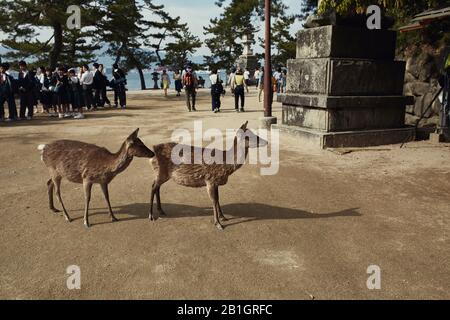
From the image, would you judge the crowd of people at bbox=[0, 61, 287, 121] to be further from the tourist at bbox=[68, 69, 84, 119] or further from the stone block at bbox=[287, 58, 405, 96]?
the stone block at bbox=[287, 58, 405, 96]

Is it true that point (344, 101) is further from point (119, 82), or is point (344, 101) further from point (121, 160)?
point (119, 82)

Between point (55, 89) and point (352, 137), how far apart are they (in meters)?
11.2

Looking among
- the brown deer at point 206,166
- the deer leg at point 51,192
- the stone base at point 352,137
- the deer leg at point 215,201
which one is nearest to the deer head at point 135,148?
the brown deer at point 206,166

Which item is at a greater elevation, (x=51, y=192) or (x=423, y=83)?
(x=423, y=83)

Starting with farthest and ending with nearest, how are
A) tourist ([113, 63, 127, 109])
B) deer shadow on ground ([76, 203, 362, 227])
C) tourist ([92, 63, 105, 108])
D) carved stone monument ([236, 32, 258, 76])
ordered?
carved stone monument ([236, 32, 258, 76]), tourist ([113, 63, 127, 109]), tourist ([92, 63, 105, 108]), deer shadow on ground ([76, 203, 362, 227])

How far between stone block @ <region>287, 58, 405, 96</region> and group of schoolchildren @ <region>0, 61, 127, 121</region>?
28.2 ft

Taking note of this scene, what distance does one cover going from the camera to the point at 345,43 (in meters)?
9.26

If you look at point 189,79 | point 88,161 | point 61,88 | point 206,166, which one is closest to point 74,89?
point 61,88

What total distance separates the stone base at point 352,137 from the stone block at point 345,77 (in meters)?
0.98

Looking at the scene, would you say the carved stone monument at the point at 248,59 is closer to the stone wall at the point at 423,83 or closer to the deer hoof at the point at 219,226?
the stone wall at the point at 423,83

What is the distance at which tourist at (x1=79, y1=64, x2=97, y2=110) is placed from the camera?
50.6 feet

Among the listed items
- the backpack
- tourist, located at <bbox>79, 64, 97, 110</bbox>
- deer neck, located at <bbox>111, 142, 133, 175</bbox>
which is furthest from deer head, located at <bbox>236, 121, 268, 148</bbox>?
tourist, located at <bbox>79, 64, 97, 110</bbox>

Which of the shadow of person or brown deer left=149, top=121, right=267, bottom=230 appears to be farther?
the shadow of person

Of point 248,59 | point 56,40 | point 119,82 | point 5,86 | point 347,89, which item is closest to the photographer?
point 347,89
